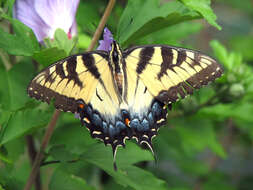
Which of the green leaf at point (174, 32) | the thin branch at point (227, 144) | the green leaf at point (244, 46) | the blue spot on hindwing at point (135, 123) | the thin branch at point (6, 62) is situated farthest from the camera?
the green leaf at point (244, 46)

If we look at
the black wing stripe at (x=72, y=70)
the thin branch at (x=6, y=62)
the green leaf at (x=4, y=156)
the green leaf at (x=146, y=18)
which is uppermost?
the green leaf at (x=146, y=18)

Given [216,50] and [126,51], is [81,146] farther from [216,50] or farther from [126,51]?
[216,50]

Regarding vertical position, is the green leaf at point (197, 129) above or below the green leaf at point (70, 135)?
above

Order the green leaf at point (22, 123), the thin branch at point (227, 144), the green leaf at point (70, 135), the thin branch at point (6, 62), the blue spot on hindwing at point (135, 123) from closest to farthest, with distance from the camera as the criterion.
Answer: the green leaf at point (22, 123)
the blue spot on hindwing at point (135, 123)
the thin branch at point (6, 62)
the green leaf at point (70, 135)
the thin branch at point (227, 144)

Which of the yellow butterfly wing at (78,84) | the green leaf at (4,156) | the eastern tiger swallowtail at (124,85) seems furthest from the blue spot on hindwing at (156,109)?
the green leaf at (4,156)

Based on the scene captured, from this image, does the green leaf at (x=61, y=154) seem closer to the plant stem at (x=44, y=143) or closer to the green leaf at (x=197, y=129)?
the plant stem at (x=44, y=143)

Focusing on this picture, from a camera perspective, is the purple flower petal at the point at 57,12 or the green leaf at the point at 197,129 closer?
the purple flower petal at the point at 57,12

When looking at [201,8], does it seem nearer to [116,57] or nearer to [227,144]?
[116,57]

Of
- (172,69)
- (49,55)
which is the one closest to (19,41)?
(49,55)
